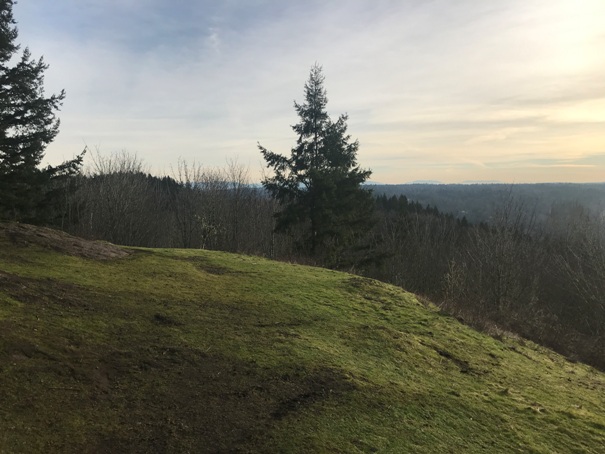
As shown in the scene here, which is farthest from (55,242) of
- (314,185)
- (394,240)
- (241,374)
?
(394,240)

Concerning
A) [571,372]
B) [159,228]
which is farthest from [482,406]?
[159,228]

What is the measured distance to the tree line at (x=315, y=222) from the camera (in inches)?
688

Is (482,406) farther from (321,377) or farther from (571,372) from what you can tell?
(571,372)

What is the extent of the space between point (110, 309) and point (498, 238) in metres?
24.1

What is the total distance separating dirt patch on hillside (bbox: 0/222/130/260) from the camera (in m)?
8.73

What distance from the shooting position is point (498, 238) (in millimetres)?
24844

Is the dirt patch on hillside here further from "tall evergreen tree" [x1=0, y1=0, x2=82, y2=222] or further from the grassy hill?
"tall evergreen tree" [x1=0, y1=0, x2=82, y2=222]

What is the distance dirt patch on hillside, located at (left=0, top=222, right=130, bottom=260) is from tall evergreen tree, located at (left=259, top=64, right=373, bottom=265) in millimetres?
13691

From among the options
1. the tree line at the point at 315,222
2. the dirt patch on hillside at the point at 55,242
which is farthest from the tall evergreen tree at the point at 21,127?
the dirt patch on hillside at the point at 55,242

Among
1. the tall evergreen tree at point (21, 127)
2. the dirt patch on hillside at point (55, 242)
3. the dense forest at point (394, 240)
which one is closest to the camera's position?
the dirt patch on hillside at point (55, 242)

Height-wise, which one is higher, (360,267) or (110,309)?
(110,309)

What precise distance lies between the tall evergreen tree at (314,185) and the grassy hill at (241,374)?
1392 cm

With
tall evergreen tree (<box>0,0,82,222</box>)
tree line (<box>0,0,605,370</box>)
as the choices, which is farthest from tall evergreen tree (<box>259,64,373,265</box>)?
tall evergreen tree (<box>0,0,82,222</box>)

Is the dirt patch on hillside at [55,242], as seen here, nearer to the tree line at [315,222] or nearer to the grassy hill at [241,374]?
the grassy hill at [241,374]
